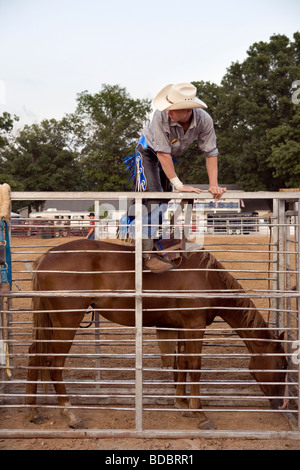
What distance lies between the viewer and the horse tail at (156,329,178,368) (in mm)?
4410

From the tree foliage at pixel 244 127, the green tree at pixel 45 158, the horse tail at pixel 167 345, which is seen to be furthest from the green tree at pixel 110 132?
the horse tail at pixel 167 345

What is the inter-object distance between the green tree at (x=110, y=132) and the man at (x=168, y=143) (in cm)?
3678

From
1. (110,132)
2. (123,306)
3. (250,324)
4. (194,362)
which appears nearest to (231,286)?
(250,324)

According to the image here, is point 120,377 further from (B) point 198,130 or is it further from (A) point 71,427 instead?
(B) point 198,130

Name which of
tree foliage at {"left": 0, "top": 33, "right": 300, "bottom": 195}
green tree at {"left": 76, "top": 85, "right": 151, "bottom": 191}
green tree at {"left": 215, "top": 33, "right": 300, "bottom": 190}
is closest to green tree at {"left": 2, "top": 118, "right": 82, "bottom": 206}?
tree foliage at {"left": 0, "top": 33, "right": 300, "bottom": 195}

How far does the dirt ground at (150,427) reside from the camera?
3.48m

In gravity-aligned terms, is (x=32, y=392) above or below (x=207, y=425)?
above

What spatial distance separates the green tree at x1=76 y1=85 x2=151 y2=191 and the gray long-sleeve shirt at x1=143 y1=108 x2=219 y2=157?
3684 centimetres

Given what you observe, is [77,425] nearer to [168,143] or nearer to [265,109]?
[168,143]

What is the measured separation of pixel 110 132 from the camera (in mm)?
42188

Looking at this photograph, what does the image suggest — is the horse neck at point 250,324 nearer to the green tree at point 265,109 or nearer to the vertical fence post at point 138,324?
the vertical fence post at point 138,324

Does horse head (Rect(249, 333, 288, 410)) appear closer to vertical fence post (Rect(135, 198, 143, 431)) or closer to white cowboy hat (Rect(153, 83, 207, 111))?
vertical fence post (Rect(135, 198, 143, 431))

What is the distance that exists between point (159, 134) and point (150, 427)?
253cm

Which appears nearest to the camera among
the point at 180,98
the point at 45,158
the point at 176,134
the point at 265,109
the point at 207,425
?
the point at 180,98
